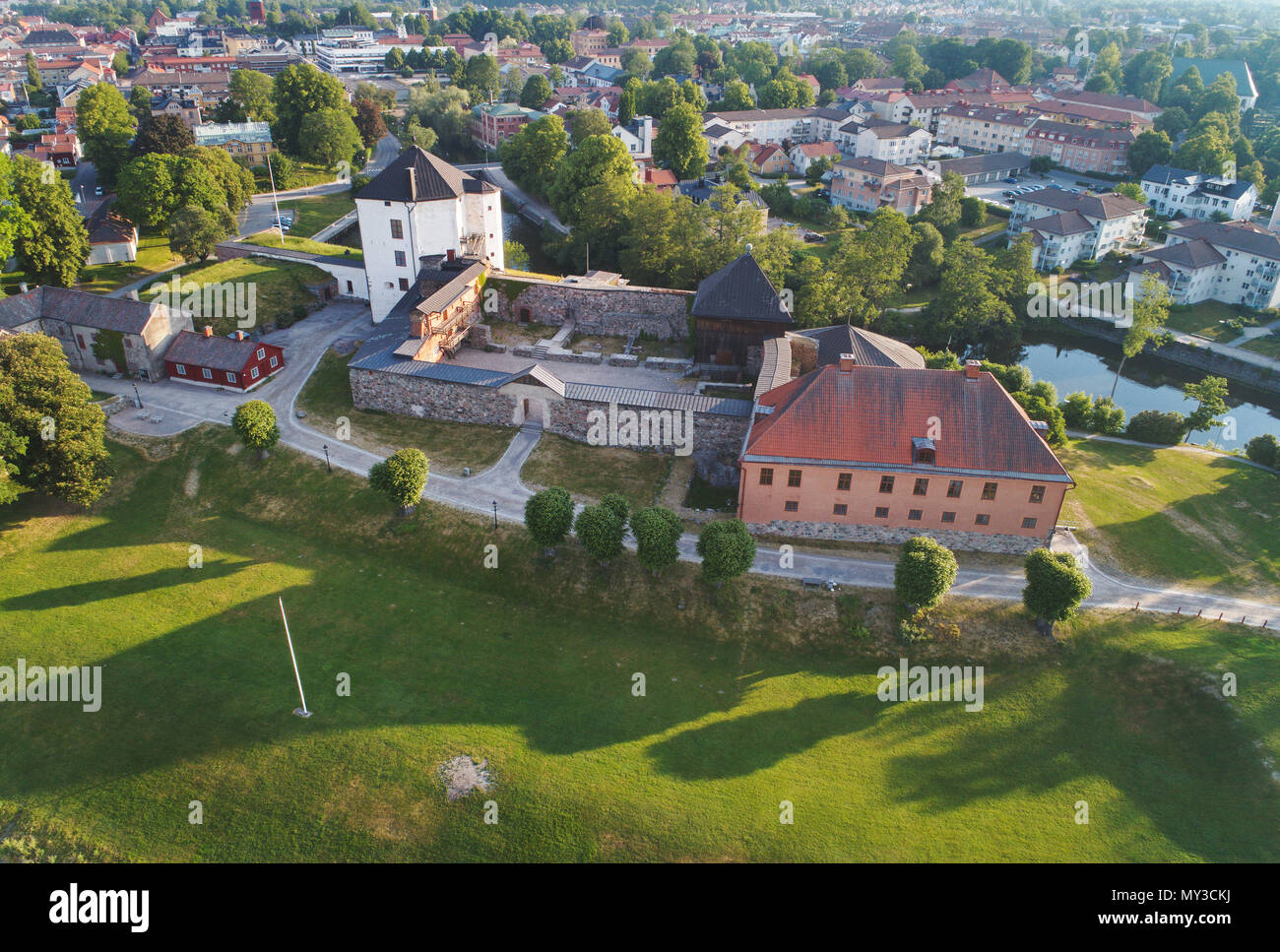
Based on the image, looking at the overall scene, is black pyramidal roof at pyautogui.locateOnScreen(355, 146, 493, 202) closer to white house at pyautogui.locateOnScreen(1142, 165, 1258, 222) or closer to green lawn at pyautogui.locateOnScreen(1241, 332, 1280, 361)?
green lawn at pyautogui.locateOnScreen(1241, 332, 1280, 361)

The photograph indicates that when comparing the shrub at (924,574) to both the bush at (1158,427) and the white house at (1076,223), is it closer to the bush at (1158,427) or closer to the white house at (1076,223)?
the bush at (1158,427)

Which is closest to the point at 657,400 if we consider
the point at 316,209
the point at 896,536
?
the point at 896,536

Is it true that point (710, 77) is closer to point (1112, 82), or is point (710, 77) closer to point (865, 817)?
point (1112, 82)

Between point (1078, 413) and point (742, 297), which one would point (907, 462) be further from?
point (1078, 413)

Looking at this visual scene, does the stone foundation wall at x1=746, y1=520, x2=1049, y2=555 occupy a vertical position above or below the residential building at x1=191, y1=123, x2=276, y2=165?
below

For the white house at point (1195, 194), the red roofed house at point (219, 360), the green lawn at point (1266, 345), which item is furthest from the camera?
the white house at point (1195, 194)

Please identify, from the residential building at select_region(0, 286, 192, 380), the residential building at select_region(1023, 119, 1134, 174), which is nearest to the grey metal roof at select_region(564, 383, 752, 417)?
the residential building at select_region(0, 286, 192, 380)


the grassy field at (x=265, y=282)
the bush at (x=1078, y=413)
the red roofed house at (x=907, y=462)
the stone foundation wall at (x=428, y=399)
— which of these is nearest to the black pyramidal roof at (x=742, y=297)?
the red roofed house at (x=907, y=462)
